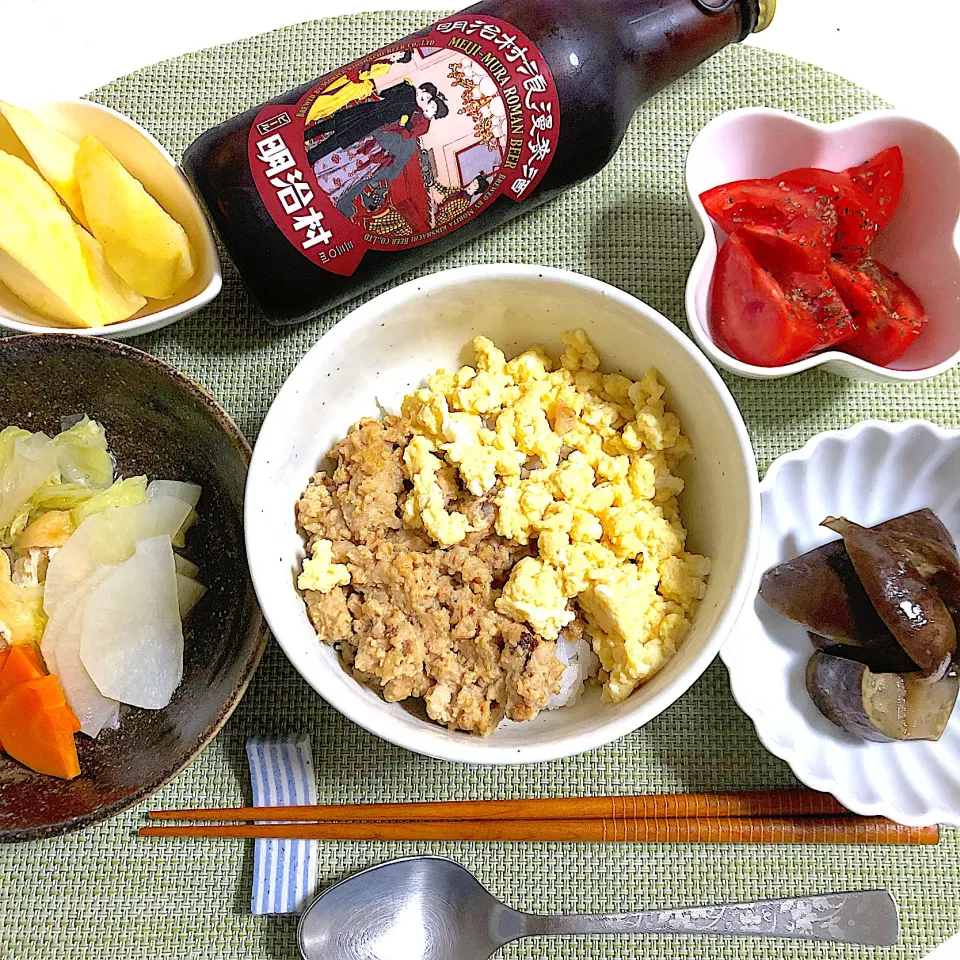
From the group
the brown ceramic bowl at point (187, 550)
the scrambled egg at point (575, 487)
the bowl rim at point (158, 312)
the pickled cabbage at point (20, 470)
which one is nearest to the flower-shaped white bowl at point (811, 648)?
the scrambled egg at point (575, 487)

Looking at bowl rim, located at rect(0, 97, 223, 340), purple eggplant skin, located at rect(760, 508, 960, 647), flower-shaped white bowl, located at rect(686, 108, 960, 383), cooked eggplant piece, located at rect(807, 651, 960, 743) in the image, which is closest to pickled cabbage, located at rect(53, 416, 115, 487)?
bowl rim, located at rect(0, 97, 223, 340)

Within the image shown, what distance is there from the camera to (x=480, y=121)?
1.03m

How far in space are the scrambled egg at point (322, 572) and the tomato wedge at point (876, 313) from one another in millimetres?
701

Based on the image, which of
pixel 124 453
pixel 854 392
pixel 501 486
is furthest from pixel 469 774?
pixel 854 392

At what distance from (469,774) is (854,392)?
74 centimetres

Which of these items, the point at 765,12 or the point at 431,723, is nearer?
the point at 431,723

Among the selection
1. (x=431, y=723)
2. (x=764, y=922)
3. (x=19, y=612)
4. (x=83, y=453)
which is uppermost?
(x=83, y=453)

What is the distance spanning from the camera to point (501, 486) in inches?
40.3

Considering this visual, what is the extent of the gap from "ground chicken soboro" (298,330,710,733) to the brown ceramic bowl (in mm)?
118

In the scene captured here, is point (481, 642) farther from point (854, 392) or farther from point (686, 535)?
point (854, 392)

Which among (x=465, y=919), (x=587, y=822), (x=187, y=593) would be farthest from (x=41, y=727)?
(x=587, y=822)

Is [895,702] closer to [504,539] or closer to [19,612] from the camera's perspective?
[504,539]

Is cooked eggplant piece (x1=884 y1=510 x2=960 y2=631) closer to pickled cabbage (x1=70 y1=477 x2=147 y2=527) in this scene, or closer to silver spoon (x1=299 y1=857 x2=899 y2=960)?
silver spoon (x1=299 y1=857 x2=899 y2=960)

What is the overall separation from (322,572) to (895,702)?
0.68 metres
